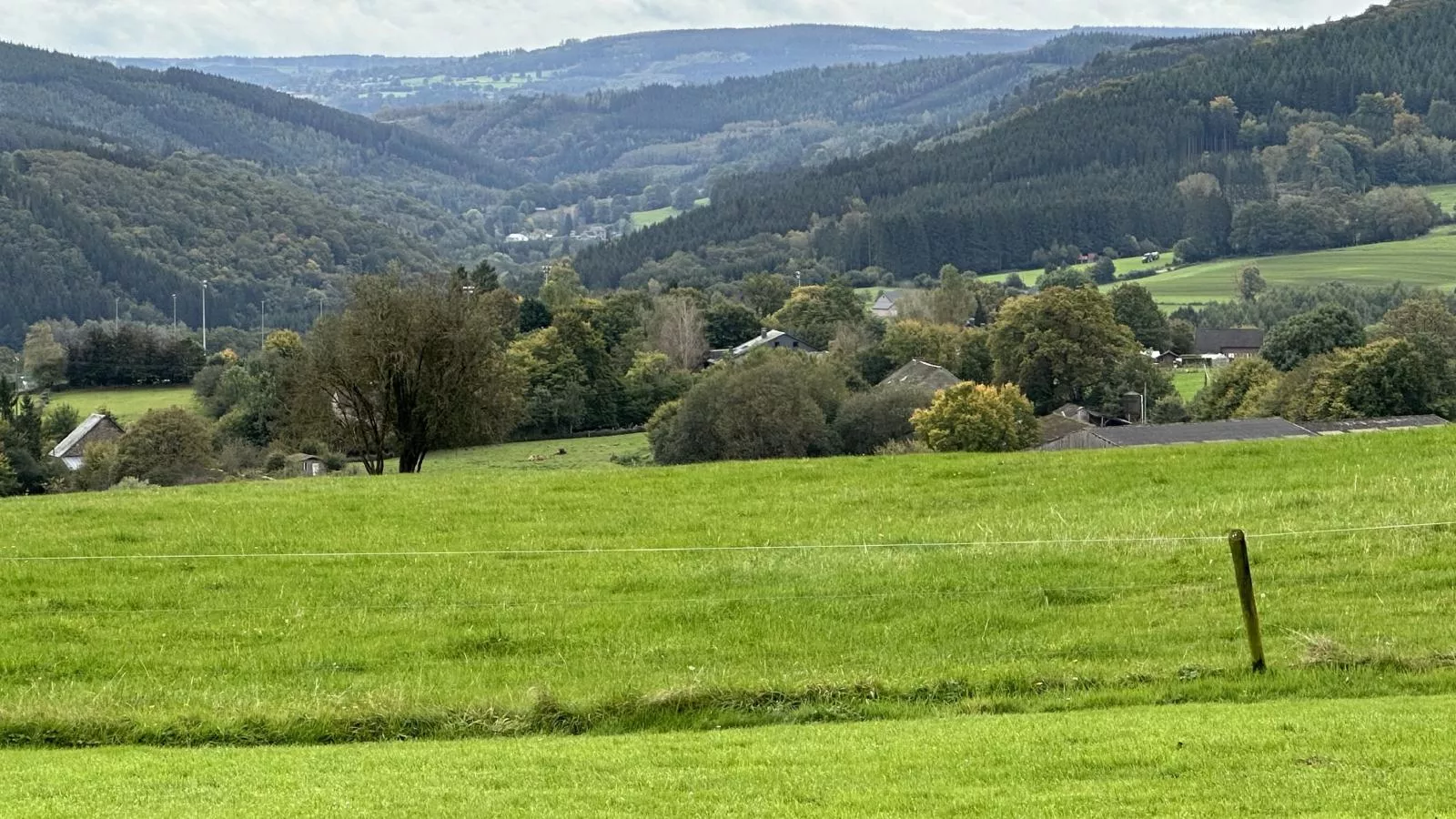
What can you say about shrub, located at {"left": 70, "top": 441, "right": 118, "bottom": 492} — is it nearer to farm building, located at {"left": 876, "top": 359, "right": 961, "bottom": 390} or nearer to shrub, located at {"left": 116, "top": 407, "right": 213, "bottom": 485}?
shrub, located at {"left": 116, "top": 407, "right": 213, "bottom": 485}

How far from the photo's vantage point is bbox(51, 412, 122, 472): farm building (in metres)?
87.8

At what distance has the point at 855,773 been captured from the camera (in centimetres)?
1093

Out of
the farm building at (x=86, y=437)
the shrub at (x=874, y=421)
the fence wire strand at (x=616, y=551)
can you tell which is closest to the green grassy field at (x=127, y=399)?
the farm building at (x=86, y=437)

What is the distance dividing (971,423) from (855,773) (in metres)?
60.9

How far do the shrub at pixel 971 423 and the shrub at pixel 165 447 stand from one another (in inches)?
1256

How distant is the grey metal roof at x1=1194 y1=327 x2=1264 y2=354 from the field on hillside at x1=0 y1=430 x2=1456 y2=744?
103977 mm

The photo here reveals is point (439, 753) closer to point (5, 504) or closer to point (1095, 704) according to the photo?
point (1095, 704)

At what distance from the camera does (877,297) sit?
580 ft

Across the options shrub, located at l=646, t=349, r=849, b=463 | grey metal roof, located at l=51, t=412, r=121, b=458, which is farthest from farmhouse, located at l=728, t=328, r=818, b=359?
grey metal roof, located at l=51, t=412, r=121, b=458

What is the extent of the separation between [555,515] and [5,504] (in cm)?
955

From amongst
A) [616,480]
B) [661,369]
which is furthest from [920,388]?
[616,480]

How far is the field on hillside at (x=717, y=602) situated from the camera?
46.5ft

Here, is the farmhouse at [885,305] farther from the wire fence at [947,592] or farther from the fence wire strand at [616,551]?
the wire fence at [947,592]

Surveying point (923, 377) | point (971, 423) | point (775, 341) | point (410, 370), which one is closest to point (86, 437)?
point (923, 377)
